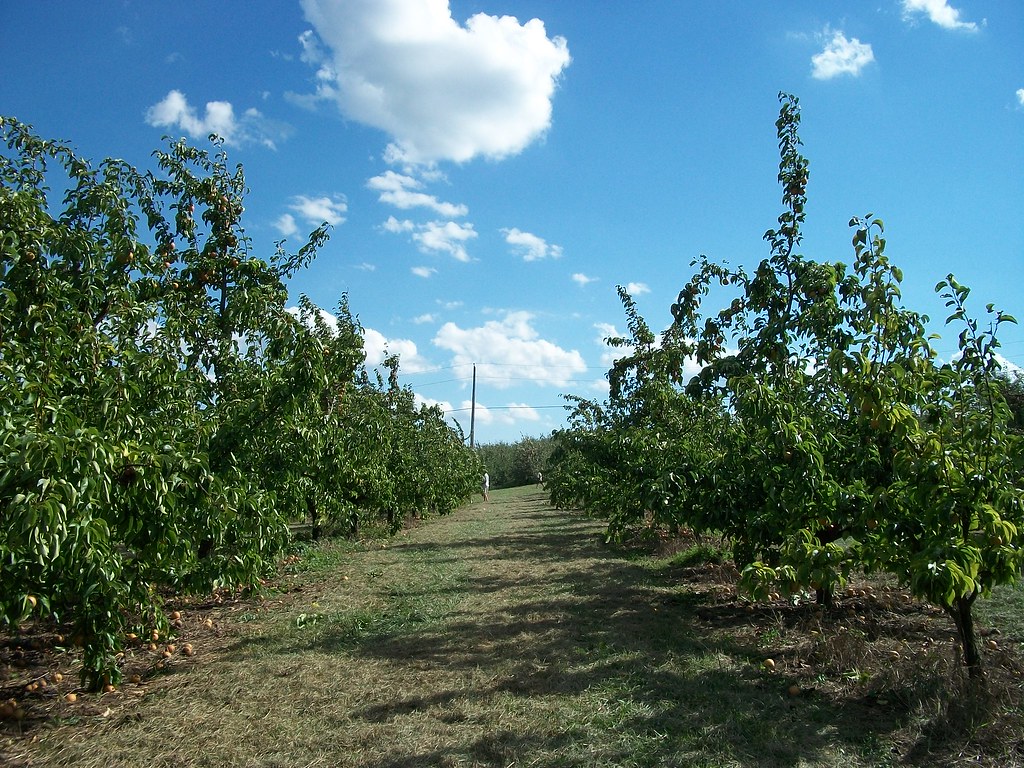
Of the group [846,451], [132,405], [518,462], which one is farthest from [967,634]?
[518,462]

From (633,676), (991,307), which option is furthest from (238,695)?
→ (991,307)

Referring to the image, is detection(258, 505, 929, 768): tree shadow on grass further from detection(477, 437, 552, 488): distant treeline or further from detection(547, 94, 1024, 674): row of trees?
detection(477, 437, 552, 488): distant treeline

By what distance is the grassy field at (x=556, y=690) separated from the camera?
379 centimetres

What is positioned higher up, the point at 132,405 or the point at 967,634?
the point at 132,405

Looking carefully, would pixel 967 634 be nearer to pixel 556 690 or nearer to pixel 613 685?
pixel 613 685

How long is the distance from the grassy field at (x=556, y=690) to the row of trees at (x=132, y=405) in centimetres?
73

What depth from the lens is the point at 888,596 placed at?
670 centimetres

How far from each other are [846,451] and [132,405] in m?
5.70

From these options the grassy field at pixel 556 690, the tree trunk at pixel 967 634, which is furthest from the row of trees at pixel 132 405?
the tree trunk at pixel 967 634

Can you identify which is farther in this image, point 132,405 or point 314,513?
point 314,513

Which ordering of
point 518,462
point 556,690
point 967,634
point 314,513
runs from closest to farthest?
point 967,634
point 556,690
point 314,513
point 518,462

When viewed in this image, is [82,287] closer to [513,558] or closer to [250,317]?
[250,317]

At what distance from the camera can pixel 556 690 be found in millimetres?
4844

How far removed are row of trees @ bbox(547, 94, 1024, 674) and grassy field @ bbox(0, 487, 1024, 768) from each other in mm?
581
